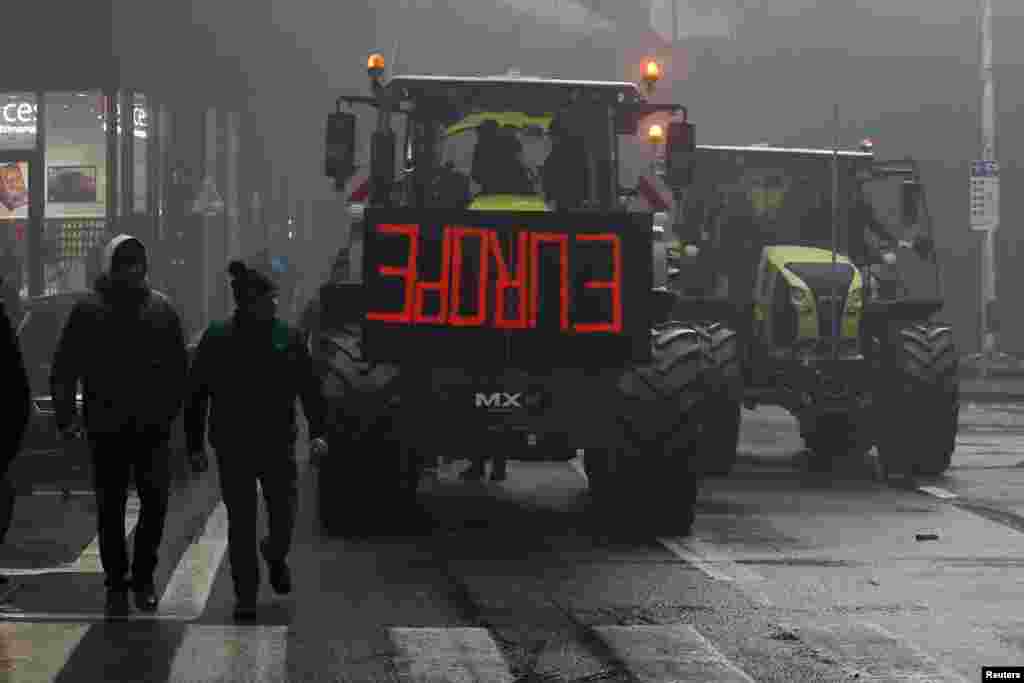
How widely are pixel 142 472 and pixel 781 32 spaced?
6050 cm

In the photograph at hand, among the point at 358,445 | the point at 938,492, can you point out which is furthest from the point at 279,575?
the point at 938,492

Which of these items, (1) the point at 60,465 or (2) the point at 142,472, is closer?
(2) the point at 142,472

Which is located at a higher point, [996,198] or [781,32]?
[781,32]

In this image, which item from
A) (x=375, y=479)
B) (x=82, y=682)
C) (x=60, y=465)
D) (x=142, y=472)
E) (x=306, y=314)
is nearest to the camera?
(x=82, y=682)

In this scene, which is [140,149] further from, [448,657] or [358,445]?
[448,657]

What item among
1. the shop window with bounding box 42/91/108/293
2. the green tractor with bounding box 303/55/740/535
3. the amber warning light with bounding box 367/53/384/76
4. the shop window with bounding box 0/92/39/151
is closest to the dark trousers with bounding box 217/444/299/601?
the green tractor with bounding box 303/55/740/535

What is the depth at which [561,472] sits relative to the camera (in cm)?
2042

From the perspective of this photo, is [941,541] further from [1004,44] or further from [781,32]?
[781,32]

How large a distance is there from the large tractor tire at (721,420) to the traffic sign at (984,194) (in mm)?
19463

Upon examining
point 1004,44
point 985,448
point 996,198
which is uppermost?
point 1004,44

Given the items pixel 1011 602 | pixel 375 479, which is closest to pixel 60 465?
pixel 375 479

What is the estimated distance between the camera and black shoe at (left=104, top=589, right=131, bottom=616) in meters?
11.3

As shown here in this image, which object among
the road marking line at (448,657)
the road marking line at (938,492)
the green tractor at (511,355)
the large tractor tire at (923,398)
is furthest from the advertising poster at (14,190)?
the road marking line at (448,657)

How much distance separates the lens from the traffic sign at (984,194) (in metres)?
38.5
